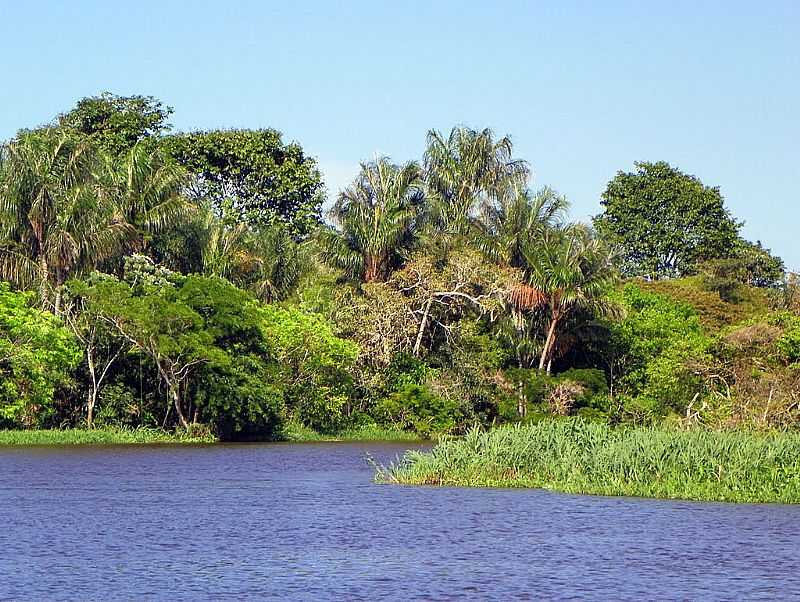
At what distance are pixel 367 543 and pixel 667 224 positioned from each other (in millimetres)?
61453

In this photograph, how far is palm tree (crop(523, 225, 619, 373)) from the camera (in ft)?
183

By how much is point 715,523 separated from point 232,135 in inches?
2181

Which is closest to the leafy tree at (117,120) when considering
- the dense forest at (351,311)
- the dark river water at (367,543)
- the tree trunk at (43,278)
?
the dense forest at (351,311)

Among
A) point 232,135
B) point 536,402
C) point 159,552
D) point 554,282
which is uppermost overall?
point 232,135

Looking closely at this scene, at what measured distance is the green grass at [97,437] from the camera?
47.5 meters

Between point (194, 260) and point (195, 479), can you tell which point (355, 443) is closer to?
point (194, 260)

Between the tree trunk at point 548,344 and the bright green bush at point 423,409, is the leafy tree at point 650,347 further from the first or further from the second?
the bright green bush at point 423,409

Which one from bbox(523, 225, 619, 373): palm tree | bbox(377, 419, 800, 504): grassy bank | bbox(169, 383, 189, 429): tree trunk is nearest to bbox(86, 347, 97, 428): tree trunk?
bbox(169, 383, 189, 429): tree trunk

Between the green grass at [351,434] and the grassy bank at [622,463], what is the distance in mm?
21576

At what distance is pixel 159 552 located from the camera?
2180cm

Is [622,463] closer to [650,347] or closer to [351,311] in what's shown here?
[351,311]

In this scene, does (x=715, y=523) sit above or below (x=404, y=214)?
below

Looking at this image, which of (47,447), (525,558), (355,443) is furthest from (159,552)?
(355,443)

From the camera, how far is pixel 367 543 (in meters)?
22.9
